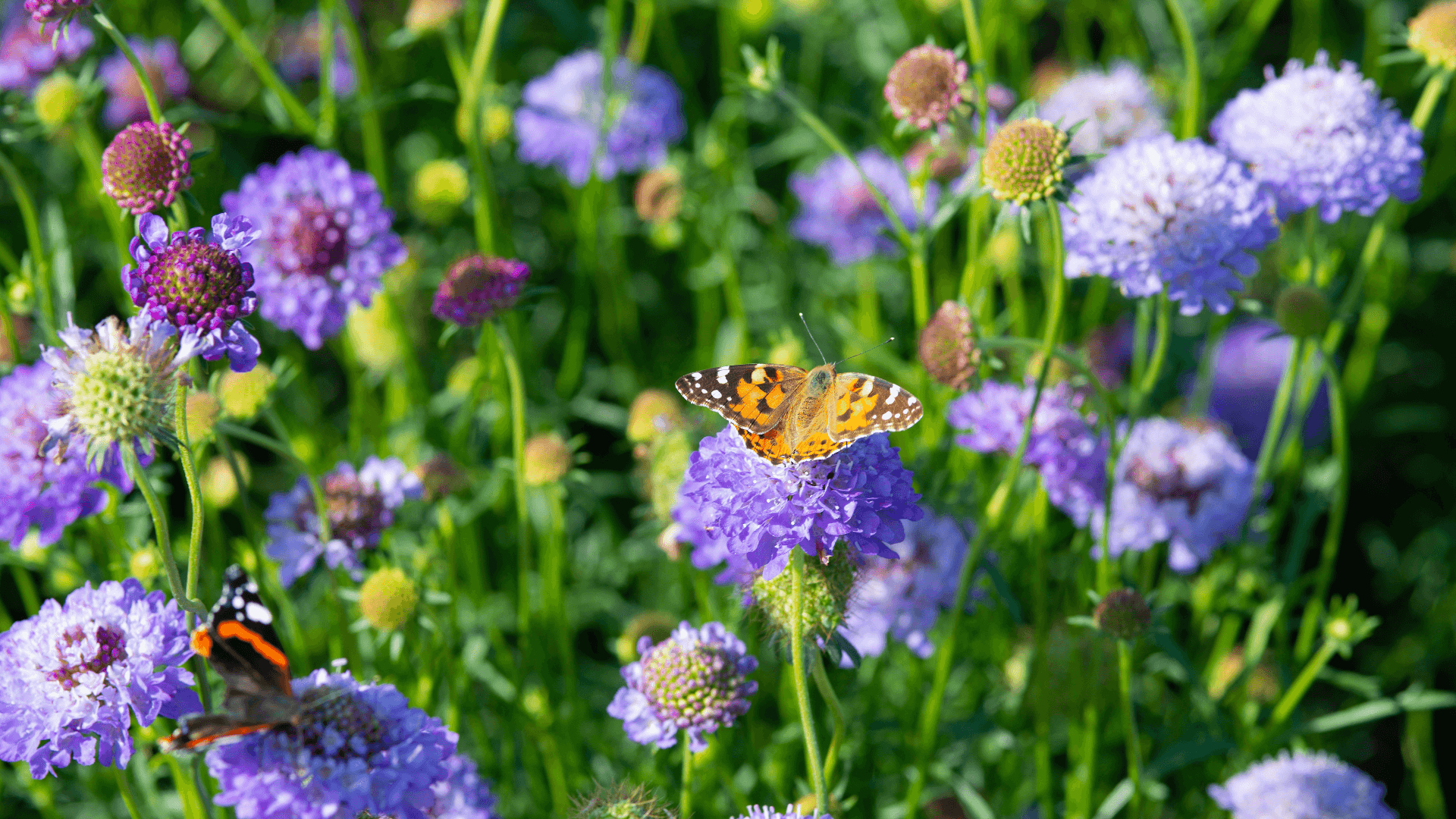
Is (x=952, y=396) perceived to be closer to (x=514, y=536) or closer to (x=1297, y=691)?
(x=1297, y=691)

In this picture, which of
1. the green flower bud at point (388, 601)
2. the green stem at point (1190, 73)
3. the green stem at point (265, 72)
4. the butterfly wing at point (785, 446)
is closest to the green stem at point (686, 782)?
the butterfly wing at point (785, 446)

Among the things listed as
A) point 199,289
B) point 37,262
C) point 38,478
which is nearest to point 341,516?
point 38,478

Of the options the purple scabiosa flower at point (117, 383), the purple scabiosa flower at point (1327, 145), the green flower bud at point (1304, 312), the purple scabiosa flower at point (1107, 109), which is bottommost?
the purple scabiosa flower at point (117, 383)

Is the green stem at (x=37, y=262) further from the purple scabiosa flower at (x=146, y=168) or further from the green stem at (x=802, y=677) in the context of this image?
the green stem at (x=802, y=677)

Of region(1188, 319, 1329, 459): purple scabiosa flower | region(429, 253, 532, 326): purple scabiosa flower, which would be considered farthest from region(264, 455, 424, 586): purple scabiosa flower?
region(1188, 319, 1329, 459): purple scabiosa flower

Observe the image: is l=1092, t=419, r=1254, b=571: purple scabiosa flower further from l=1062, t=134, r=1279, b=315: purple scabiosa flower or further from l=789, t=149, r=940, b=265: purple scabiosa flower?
l=789, t=149, r=940, b=265: purple scabiosa flower

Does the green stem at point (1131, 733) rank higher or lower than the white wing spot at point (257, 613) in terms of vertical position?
lower

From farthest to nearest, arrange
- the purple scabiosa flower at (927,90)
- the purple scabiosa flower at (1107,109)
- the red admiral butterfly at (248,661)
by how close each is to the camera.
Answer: the purple scabiosa flower at (1107,109)
the purple scabiosa flower at (927,90)
the red admiral butterfly at (248,661)
